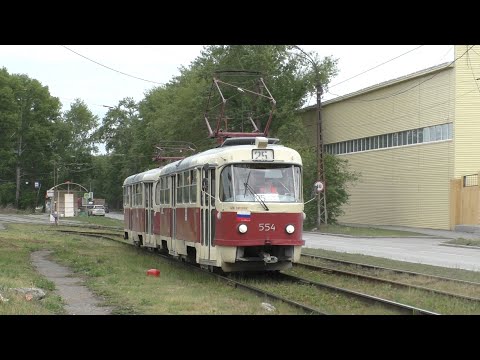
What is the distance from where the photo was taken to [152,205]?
22.7 metres

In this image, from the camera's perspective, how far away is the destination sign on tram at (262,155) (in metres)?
14.4

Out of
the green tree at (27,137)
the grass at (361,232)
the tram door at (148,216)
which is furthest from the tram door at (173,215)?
the green tree at (27,137)

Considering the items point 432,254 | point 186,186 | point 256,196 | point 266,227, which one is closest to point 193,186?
point 186,186

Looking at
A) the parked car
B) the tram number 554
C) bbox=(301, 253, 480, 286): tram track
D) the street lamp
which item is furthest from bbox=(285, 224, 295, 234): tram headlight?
the parked car

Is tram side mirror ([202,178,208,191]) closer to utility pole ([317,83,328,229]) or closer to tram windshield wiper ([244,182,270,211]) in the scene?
tram windshield wiper ([244,182,270,211])

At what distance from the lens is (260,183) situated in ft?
47.1

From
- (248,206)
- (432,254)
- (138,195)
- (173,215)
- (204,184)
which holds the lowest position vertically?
(432,254)

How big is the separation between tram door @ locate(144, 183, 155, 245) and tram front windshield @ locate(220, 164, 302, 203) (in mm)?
9052

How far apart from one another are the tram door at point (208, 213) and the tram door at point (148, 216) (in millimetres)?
→ 7841

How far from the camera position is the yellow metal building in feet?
131

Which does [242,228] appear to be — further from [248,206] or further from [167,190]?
[167,190]

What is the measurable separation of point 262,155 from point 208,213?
6.03 feet
